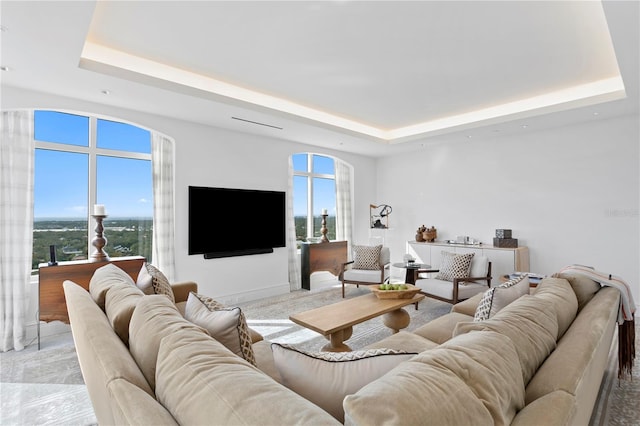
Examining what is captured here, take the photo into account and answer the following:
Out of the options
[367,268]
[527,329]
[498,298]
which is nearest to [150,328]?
[527,329]

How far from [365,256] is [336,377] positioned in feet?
14.4

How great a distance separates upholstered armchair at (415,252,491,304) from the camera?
408 centimetres

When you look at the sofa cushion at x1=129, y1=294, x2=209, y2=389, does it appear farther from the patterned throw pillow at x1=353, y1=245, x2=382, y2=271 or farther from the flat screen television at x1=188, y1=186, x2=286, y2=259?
the patterned throw pillow at x1=353, y1=245, x2=382, y2=271

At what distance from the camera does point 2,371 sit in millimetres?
2850

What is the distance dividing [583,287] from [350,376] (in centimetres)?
192

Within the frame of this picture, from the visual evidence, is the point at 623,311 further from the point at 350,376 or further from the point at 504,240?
the point at 504,240

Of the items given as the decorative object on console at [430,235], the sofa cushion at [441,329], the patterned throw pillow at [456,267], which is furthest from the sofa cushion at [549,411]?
the decorative object on console at [430,235]

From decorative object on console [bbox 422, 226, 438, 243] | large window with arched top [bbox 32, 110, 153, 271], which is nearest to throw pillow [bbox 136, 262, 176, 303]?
large window with arched top [bbox 32, 110, 153, 271]

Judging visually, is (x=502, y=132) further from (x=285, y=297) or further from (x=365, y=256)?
(x=285, y=297)

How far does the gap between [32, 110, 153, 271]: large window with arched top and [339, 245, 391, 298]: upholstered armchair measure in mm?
2897

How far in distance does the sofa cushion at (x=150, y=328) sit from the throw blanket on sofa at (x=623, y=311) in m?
2.48

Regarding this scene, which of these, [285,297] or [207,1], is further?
[285,297]

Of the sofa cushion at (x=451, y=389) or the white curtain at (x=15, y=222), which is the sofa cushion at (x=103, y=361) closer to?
the sofa cushion at (x=451, y=389)

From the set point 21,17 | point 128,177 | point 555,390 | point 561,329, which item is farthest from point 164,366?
point 128,177
